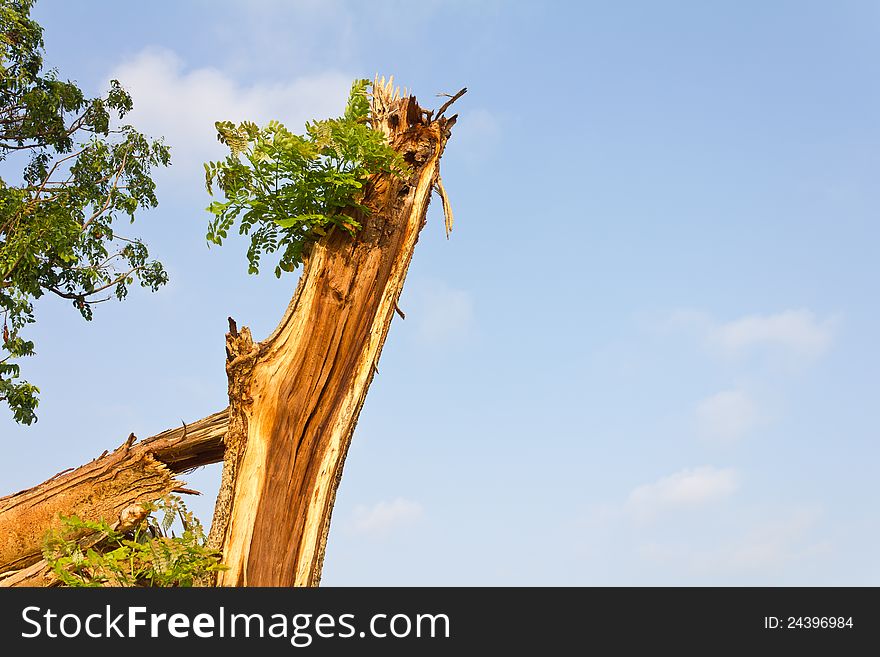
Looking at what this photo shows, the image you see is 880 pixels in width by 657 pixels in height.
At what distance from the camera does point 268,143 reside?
20.3ft

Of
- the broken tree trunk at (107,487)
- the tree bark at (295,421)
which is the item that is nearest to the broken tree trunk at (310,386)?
the tree bark at (295,421)

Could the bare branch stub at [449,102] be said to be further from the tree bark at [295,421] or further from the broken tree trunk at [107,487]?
the broken tree trunk at [107,487]

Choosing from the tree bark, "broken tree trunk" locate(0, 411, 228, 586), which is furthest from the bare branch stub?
"broken tree trunk" locate(0, 411, 228, 586)

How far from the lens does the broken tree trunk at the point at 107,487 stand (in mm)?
7688

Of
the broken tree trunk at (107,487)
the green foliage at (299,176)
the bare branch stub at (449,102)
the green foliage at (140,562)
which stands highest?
the bare branch stub at (449,102)

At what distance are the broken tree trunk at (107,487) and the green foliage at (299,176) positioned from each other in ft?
8.50

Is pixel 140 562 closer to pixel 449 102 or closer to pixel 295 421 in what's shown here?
pixel 295 421

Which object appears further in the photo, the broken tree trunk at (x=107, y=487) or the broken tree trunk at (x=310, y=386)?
the broken tree trunk at (x=107, y=487)

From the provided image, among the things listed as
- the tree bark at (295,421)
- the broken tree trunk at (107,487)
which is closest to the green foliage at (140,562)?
the tree bark at (295,421)

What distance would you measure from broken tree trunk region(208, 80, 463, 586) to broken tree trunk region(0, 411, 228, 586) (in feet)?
7.41

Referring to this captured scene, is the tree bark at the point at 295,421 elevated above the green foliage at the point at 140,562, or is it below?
above

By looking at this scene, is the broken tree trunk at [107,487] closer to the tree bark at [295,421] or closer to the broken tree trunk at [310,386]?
the tree bark at [295,421]
